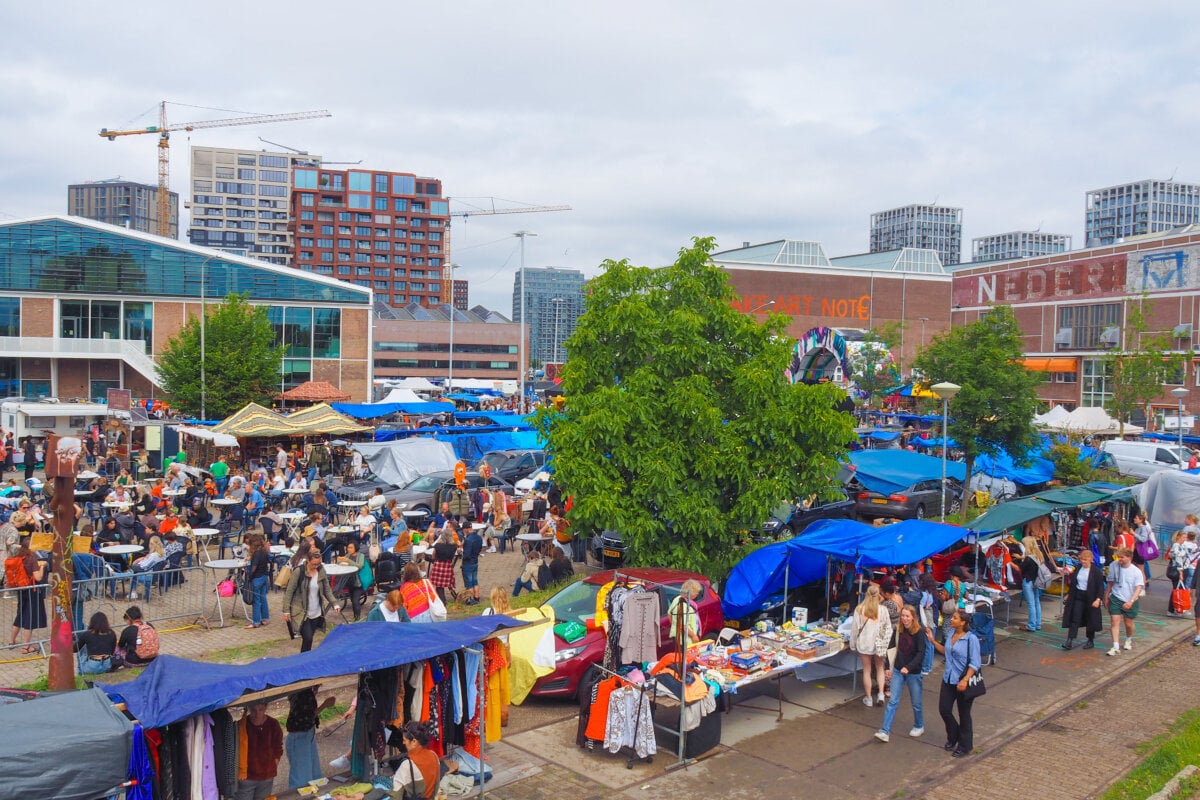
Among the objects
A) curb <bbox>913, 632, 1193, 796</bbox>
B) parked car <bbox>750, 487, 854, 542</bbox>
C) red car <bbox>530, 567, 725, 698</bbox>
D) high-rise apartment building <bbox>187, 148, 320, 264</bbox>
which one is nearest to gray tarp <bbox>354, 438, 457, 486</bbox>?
parked car <bbox>750, 487, 854, 542</bbox>

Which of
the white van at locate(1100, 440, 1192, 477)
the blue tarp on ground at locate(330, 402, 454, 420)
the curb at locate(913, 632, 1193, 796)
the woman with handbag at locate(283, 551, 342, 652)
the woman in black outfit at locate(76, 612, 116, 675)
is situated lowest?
the curb at locate(913, 632, 1193, 796)

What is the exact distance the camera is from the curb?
388 inches

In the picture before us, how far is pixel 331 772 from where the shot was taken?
9.32 m

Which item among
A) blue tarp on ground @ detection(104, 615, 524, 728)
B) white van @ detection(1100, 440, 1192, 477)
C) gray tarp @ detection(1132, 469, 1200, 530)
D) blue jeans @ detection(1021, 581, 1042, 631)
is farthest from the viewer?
white van @ detection(1100, 440, 1192, 477)

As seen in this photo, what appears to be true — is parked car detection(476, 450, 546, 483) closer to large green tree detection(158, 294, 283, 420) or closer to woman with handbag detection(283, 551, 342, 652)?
woman with handbag detection(283, 551, 342, 652)

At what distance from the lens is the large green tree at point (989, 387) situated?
25203 millimetres

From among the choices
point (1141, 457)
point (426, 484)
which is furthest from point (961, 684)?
point (1141, 457)

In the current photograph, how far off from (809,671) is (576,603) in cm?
330

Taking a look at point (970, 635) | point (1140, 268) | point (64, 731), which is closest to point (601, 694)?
point (970, 635)

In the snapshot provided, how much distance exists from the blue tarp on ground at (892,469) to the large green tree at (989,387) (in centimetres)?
132

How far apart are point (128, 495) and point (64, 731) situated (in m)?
17.8

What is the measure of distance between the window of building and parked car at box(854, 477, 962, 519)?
44959mm

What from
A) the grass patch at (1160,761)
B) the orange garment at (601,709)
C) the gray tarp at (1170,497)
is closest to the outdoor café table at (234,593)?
the orange garment at (601,709)

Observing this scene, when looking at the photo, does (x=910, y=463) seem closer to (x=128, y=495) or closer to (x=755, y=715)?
(x=755, y=715)
